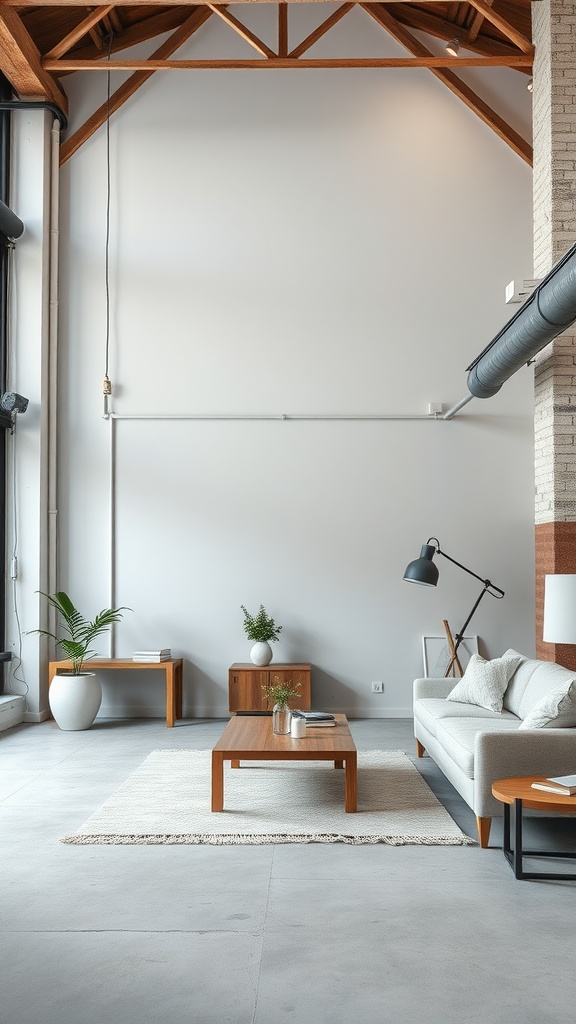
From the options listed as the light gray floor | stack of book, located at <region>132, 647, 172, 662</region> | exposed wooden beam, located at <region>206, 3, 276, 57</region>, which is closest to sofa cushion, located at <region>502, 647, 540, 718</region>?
the light gray floor

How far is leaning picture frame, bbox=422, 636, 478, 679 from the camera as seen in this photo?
27.5 feet

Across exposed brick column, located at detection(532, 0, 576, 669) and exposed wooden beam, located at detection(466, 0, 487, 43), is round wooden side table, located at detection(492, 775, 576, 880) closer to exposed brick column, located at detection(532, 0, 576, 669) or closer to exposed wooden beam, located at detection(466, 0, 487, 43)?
exposed brick column, located at detection(532, 0, 576, 669)

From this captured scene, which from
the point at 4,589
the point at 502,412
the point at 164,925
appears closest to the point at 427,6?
the point at 502,412

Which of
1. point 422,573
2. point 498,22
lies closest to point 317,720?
point 422,573

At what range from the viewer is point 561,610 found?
5062mm

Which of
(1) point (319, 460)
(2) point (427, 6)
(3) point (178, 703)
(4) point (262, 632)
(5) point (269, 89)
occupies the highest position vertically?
(2) point (427, 6)

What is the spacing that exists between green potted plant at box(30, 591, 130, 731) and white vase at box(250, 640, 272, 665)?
4.22 feet

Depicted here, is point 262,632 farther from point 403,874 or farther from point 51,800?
point 403,874

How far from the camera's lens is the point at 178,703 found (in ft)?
27.4

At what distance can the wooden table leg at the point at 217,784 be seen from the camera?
5.04 metres

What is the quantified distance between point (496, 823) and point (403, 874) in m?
1.12

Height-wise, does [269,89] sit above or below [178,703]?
above

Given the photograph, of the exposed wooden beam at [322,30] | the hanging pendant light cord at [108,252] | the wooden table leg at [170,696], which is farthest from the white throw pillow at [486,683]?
the exposed wooden beam at [322,30]

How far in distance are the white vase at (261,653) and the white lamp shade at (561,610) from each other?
3478 mm
